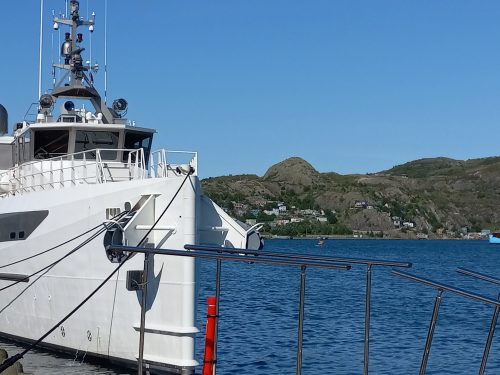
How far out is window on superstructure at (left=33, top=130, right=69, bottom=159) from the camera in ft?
61.8

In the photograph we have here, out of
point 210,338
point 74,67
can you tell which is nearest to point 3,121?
point 74,67

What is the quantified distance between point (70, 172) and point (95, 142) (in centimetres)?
104

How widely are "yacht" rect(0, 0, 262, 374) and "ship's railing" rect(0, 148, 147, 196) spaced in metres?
0.03

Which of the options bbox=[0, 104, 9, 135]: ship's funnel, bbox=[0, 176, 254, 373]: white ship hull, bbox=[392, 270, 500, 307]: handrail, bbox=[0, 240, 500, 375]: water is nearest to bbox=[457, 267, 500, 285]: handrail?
bbox=[392, 270, 500, 307]: handrail

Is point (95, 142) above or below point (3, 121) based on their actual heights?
below

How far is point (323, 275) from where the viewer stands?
5669cm

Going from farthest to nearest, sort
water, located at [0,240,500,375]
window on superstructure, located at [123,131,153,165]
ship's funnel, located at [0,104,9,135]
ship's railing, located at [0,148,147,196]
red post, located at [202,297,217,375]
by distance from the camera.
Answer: ship's funnel, located at [0,104,9,135] < water, located at [0,240,500,375] < window on superstructure, located at [123,131,153,165] < ship's railing, located at [0,148,147,196] < red post, located at [202,297,217,375]

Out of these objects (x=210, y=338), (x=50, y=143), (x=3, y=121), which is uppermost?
(x=3, y=121)

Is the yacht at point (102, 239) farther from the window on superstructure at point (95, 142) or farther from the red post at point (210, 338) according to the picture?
the red post at point (210, 338)

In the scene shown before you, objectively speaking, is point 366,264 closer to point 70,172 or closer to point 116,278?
point 116,278

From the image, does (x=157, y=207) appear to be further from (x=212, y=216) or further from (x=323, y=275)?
(x=323, y=275)

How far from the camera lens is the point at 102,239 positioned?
15141 mm

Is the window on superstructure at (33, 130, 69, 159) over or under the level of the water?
over

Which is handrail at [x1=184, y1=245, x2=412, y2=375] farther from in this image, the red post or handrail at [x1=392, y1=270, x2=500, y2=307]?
the red post
